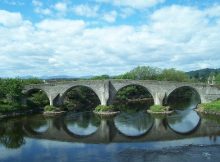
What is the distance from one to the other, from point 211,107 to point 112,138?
21.8m

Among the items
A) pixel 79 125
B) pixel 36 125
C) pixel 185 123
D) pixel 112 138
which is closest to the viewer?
pixel 112 138

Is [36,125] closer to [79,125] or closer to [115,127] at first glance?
[79,125]

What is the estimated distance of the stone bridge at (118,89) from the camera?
196 feet

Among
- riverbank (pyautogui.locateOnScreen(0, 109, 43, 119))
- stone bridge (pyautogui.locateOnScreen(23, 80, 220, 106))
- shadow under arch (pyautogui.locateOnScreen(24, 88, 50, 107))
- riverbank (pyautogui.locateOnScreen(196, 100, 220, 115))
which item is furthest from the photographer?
shadow under arch (pyautogui.locateOnScreen(24, 88, 50, 107))

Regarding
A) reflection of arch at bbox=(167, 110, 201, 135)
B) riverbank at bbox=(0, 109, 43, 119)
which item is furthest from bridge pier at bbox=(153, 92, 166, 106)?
riverbank at bbox=(0, 109, 43, 119)

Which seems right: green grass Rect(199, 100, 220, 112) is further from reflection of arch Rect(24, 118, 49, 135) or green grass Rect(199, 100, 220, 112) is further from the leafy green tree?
the leafy green tree

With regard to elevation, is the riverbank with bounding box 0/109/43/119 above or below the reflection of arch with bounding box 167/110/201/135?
above

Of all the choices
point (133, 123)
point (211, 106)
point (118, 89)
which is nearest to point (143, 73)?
point (118, 89)

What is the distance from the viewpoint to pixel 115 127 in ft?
156

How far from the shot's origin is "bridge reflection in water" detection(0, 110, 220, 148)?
41188 mm

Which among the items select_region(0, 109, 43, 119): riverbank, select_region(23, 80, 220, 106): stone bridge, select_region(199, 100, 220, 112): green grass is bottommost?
select_region(0, 109, 43, 119): riverbank

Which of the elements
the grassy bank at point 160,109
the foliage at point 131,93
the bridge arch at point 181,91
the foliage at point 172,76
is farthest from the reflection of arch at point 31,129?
the foliage at point 172,76

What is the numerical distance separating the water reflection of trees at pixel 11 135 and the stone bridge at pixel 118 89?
1432 centimetres

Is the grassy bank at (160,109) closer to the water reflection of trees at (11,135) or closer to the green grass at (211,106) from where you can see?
the green grass at (211,106)
